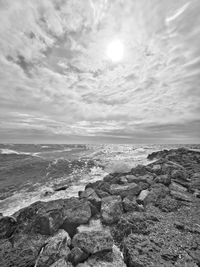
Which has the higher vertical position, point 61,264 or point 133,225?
point 133,225

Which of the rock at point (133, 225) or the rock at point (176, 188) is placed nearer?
the rock at point (133, 225)

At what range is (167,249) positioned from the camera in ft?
10.6

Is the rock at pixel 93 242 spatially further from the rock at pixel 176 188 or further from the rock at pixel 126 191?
the rock at pixel 176 188

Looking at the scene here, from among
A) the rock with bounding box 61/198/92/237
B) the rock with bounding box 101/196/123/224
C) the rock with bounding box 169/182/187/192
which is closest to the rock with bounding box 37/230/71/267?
the rock with bounding box 61/198/92/237

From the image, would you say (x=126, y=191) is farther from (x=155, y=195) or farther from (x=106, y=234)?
(x=106, y=234)

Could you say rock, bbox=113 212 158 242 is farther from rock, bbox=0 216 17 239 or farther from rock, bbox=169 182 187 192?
rock, bbox=0 216 17 239

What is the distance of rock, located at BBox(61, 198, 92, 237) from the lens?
14.7 ft

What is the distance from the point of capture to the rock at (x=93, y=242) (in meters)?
3.25

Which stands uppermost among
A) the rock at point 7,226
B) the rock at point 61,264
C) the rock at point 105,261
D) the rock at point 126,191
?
the rock at point 126,191

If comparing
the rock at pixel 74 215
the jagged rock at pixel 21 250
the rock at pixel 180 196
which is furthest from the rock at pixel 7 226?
the rock at pixel 180 196

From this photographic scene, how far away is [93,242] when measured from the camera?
133 inches

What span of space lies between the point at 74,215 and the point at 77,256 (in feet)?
5.54

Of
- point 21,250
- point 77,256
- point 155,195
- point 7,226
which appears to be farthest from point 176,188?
point 7,226

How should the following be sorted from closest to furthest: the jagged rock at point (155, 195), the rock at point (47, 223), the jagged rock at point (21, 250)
→ the jagged rock at point (21, 250) < the rock at point (47, 223) < the jagged rock at point (155, 195)
